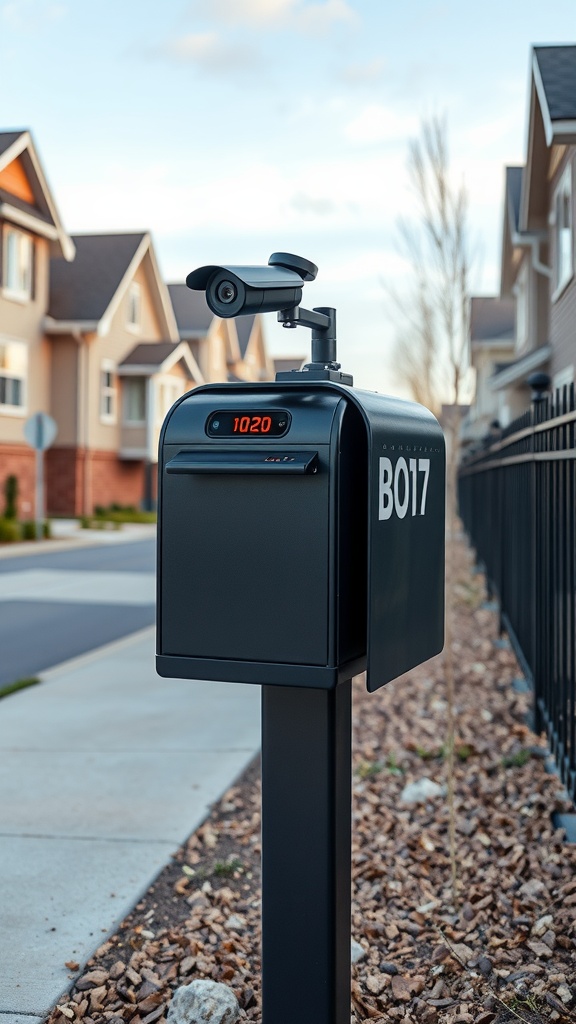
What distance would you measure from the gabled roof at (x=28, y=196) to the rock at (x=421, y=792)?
→ 72.0 feet

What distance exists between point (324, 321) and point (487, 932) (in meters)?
2.05

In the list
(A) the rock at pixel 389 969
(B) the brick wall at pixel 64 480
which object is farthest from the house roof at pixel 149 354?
(A) the rock at pixel 389 969

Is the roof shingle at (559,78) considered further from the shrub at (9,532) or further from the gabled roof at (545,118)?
the shrub at (9,532)

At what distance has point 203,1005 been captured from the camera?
2.59 metres

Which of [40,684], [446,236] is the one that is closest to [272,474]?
[446,236]

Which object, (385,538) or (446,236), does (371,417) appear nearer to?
(385,538)

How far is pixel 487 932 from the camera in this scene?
10.6ft

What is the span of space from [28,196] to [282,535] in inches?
1034

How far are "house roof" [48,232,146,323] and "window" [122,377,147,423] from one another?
11.6 ft

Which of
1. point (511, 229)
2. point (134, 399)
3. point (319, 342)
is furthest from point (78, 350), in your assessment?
point (319, 342)

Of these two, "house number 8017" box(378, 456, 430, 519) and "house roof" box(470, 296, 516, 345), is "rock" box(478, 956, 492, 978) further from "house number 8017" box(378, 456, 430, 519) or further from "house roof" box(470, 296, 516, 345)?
"house roof" box(470, 296, 516, 345)

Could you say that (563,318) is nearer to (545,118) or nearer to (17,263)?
(545,118)

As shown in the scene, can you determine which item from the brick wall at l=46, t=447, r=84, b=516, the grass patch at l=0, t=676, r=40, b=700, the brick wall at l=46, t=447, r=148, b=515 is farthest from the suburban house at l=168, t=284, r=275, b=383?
the grass patch at l=0, t=676, r=40, b=700

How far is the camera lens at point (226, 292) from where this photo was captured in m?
2.11
